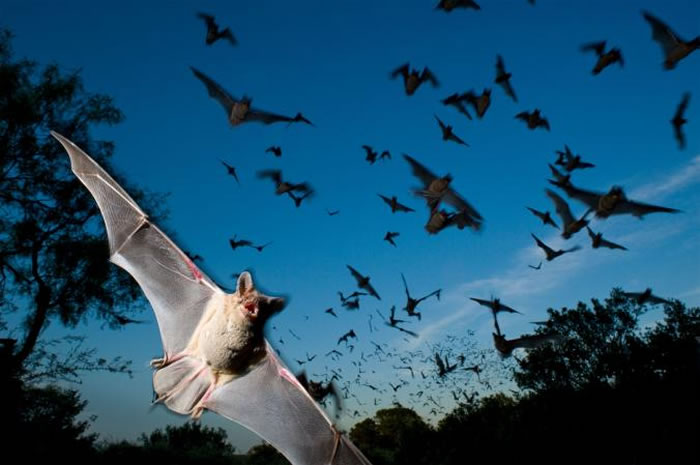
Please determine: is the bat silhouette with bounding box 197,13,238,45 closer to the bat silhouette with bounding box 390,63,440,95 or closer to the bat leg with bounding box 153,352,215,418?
the bat silhouette with bounding box 390,63,440,95

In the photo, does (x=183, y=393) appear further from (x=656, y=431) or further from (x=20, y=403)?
(x=656, y=431)

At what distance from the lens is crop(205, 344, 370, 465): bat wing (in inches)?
199

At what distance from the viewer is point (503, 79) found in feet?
34.3

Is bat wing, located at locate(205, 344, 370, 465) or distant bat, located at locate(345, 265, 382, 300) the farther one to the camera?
distant bat, located at locate(345, 265, 382, 300)

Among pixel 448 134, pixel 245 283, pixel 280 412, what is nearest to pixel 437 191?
pixel 448 134

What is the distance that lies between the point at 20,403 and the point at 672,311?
56975 mm

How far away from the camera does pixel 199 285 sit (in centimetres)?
541

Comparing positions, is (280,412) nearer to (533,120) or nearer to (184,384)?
(184,384)

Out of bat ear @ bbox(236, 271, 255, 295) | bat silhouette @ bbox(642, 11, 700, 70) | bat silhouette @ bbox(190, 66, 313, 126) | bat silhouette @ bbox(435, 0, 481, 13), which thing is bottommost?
bat ear @ bbox(236, 271, 255, 295)

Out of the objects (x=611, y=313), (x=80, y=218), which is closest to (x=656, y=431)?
(x=80, y=218)

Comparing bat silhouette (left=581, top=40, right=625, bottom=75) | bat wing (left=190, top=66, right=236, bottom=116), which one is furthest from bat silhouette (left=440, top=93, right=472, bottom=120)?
bat wing (left=190, top=66, right=236, bottom=116)

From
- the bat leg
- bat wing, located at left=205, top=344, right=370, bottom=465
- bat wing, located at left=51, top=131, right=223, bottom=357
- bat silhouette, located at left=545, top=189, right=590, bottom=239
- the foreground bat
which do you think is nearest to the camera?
the foreground bat

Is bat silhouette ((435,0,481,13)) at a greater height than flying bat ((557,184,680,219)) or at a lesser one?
greater

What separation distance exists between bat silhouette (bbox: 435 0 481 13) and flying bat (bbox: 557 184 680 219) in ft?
13.4
